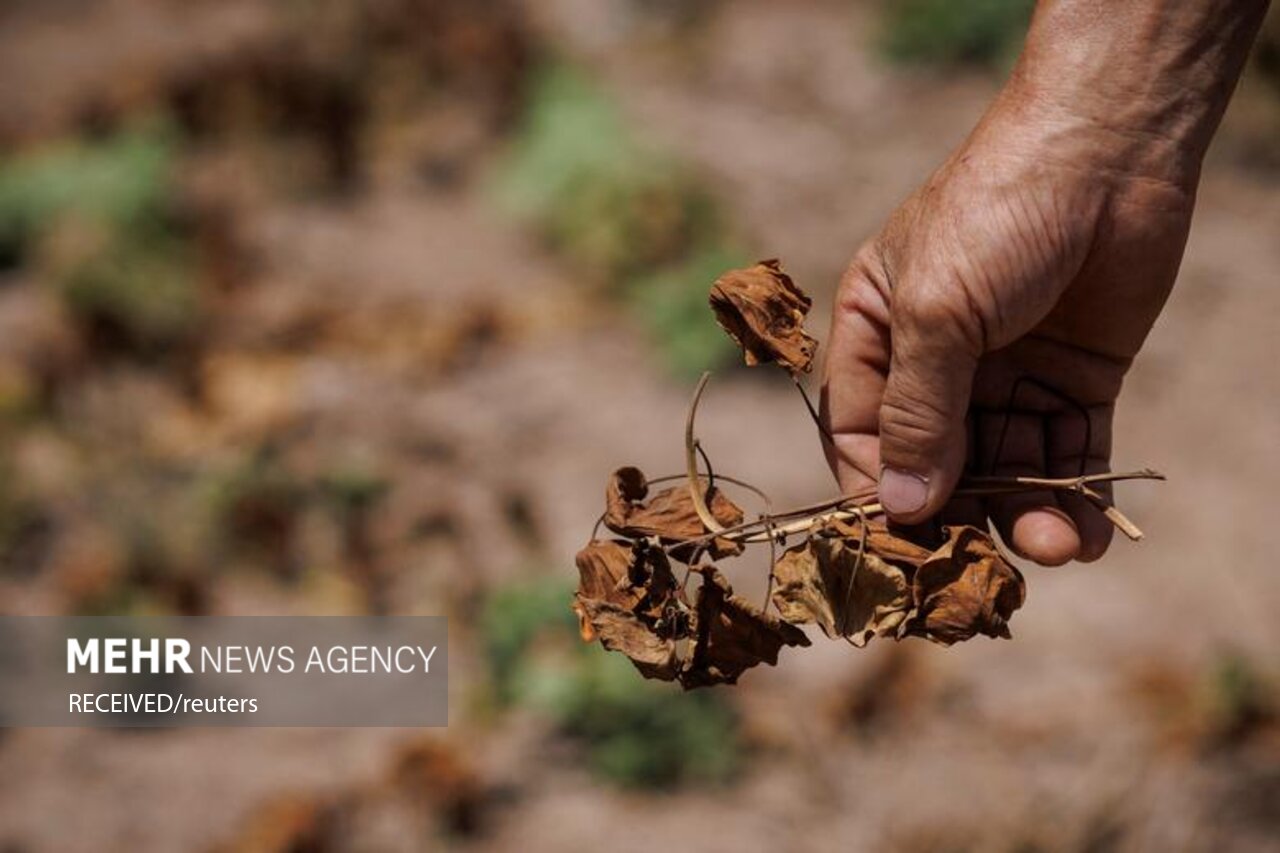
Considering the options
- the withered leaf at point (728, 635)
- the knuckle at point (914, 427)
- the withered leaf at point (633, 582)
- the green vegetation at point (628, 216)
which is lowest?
the withered leaf at point (728, 635)

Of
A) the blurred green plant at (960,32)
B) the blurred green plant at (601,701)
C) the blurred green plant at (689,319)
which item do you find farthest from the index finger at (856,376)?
the blurred green plant at (960,32)

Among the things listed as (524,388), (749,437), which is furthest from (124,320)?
(749,437)

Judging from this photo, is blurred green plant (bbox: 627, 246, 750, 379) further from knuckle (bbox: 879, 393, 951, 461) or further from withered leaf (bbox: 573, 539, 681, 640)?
withered leaf (bbox: 573, 539, 681, 640)

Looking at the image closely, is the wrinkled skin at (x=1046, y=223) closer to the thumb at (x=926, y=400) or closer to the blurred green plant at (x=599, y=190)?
the thumb at (x=926, y=400)

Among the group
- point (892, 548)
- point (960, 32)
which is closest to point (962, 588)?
point (892, 548)

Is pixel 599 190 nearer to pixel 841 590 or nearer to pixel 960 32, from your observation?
pixel 960 32

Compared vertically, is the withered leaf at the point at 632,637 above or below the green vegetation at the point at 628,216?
below

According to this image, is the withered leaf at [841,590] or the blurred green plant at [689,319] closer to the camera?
the withered leaf at [841,590]
